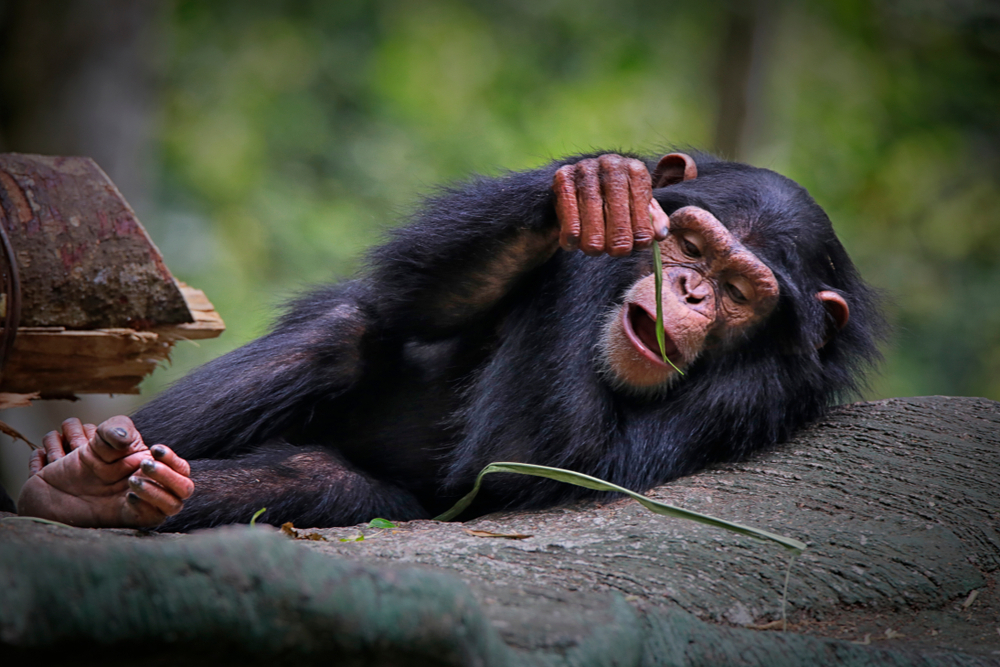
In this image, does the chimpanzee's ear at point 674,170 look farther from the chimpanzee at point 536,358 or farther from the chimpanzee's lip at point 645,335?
the chimpanzee's lip at point 645,335

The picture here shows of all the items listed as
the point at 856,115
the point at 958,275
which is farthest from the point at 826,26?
the point at 958,275

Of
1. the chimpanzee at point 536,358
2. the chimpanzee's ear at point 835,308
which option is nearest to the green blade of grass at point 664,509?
the chimpanzee at point 536,358

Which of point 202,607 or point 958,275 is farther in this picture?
point 958,275

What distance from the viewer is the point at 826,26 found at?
27.9ft

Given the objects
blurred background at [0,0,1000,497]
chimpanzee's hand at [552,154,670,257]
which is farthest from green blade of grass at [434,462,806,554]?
blurred background at [0,0,1000,497]

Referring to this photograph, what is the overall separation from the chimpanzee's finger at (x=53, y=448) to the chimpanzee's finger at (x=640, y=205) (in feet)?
5.05

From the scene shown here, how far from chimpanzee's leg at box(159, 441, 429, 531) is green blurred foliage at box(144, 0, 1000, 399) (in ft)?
15.2

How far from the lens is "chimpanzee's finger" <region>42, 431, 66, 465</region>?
7.02 feet

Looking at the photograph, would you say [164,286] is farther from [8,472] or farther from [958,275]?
[958,275]

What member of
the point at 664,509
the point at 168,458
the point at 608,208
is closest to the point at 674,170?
the point at 608,208

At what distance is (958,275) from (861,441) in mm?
6379

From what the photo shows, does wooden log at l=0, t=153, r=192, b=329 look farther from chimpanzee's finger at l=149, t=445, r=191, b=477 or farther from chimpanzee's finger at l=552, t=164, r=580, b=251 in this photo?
chimpanzee's finger at l=552, t=164, r=580, b=251

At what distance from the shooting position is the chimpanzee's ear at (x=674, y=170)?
109 inches

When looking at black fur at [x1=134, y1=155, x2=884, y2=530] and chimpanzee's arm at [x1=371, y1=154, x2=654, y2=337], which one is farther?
black fur at [x1=134, y1=155, x2=884, y2=530]
